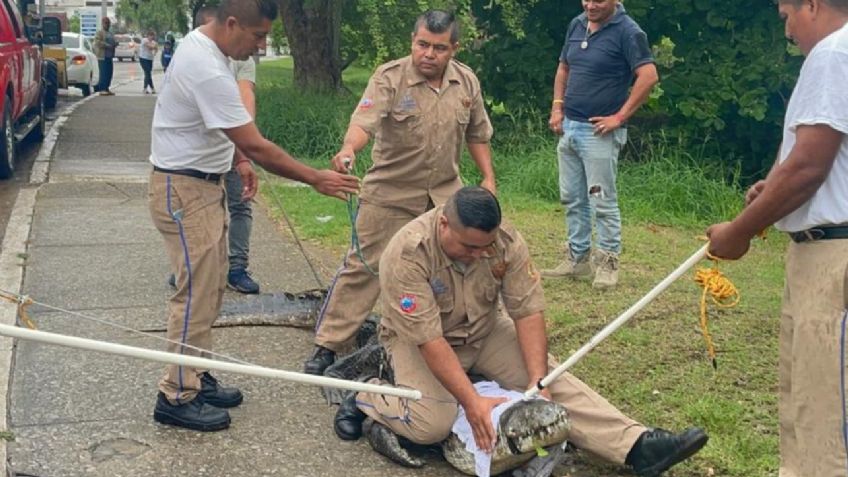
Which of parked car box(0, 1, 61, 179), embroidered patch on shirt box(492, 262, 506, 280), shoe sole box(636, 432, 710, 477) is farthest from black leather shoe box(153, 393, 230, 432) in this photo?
parked car box(0, 1, 61, 179)

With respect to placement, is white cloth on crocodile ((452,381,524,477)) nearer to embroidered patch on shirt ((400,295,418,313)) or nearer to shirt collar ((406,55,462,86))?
embroidered patch on shirt ((400,295,418,313))

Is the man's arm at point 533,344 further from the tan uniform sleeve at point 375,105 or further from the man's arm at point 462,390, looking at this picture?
the tan uniform sleeve at point 375,105

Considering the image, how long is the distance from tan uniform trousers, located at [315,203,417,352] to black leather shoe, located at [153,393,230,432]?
2.60 feet

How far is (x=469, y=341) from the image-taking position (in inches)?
166

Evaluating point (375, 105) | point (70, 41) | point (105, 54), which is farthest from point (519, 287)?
point (70, 41)

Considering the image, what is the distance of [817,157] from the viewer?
2.96 meters

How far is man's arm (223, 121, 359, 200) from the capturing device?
398cm

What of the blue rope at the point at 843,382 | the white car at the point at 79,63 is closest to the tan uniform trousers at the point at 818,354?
the blue rope at the point at 843,382

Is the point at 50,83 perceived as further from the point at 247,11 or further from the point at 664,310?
the point at 247,11

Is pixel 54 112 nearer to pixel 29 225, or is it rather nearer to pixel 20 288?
pixel 29 225

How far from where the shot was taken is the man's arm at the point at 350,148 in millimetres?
4258

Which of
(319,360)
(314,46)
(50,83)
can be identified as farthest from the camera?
(50,83)

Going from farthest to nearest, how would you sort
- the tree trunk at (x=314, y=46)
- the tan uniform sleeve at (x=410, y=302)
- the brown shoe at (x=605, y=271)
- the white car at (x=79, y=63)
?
the white car at (x=79, y=63), the tree trunk at (x=314, y=46), the brown shoe at (x=605, y=271), the tan uniform sleeve at (x=410, y=302)

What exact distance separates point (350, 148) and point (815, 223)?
2.02 metres
